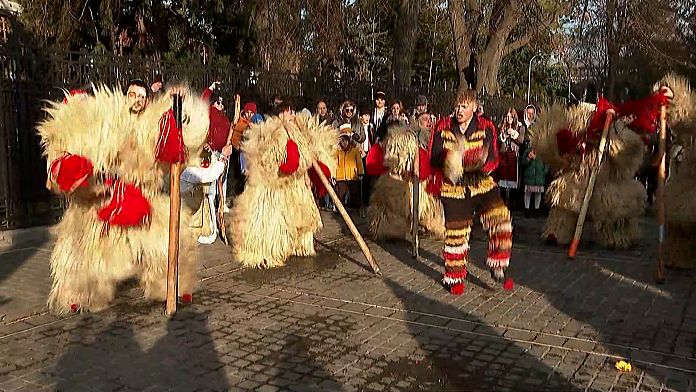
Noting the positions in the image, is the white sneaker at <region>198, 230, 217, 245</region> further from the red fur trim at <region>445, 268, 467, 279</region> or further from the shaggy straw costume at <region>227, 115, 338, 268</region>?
the red fur trim at <region>445, 268, 467, 279</region>

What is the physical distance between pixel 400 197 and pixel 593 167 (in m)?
2.52

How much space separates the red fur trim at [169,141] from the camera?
18.7ft

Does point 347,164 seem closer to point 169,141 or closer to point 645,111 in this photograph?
point 645,111

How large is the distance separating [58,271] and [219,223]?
14.1ft

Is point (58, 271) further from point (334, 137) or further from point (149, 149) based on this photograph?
point (334, 137)

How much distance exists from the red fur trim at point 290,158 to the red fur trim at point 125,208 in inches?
84.8

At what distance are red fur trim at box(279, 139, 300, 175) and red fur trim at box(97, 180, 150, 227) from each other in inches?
84.8

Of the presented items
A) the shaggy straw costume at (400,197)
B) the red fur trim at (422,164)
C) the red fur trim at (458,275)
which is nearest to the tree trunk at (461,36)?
the shaggy straw costume at (400,197)

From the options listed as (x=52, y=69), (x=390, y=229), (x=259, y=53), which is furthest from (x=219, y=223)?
(x=259, y=53)

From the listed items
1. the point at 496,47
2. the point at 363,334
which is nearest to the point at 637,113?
the point at 363,334

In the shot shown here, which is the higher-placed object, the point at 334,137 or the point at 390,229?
the point at 334,137

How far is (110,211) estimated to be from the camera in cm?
580

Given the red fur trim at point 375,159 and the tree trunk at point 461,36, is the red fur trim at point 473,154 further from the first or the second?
the tree trunk at point 461,36

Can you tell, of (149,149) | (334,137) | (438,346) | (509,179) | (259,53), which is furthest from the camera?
(259,53)
